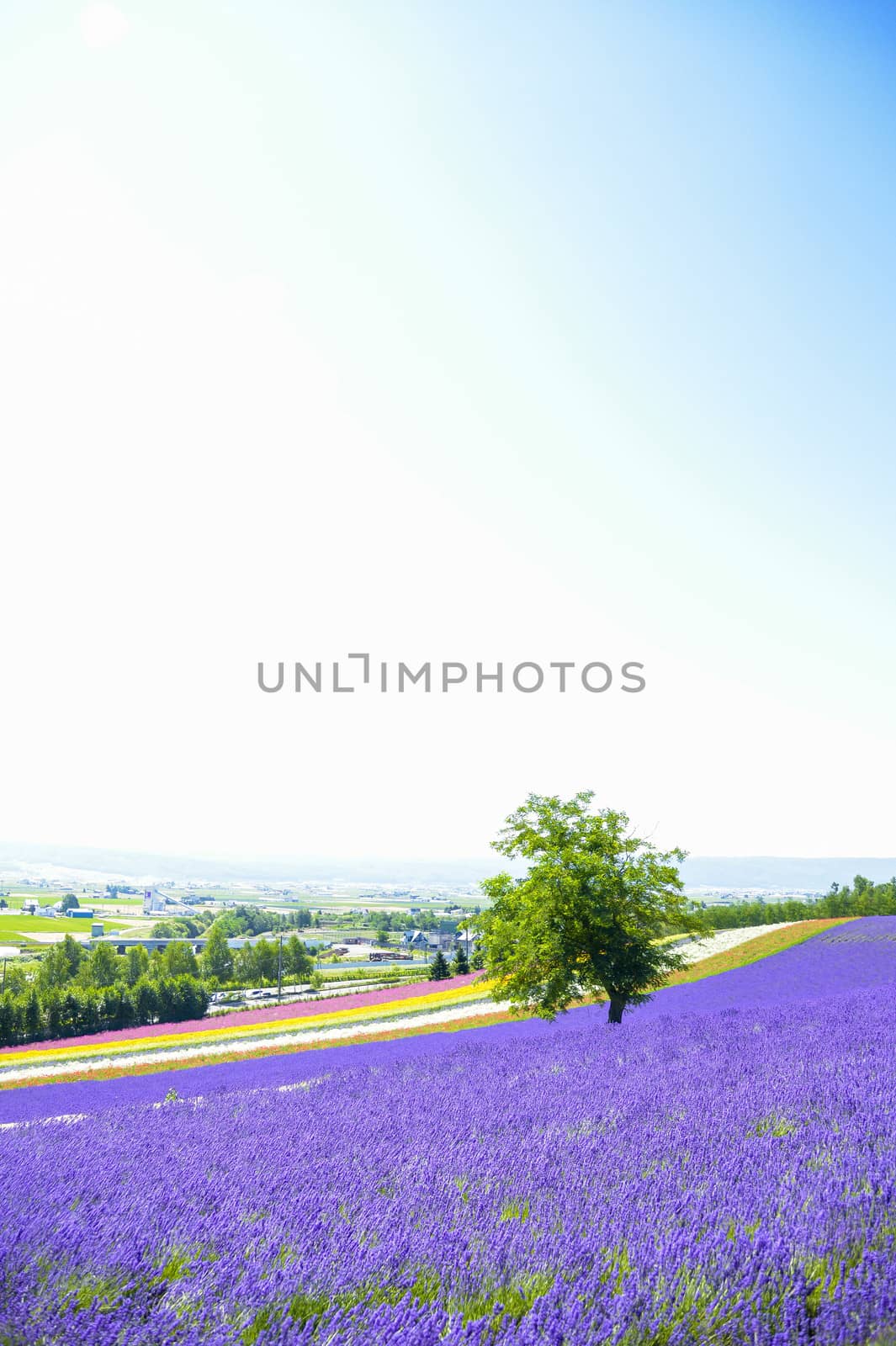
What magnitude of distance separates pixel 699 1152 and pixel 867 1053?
3484mm

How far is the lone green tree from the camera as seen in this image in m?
16.5

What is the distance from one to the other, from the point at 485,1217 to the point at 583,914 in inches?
547

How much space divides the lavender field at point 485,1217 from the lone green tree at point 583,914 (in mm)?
10006

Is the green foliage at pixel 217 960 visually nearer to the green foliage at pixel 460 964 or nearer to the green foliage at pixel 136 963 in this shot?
the green foliage at pixel 136 963

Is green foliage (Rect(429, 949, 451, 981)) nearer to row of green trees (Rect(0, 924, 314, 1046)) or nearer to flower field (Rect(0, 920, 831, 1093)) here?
flower field (Rect(0, 920, 831, 1093))

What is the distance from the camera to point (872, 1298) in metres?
2.60

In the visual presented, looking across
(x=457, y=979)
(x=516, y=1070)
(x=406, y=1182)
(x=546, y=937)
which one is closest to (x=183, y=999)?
(x=457, y=979)

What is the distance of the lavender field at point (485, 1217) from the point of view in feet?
8.21

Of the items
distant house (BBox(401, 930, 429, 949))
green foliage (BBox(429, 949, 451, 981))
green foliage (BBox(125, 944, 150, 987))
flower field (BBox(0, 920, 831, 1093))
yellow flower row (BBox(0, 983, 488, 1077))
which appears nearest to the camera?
flower field (BBox(0, 920, 831, 1093))

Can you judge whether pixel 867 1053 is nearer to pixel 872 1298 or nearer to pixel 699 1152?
pixel 699 1152

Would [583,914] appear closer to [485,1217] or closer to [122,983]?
[485,1217]

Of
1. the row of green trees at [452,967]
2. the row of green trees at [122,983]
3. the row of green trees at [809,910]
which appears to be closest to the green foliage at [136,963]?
the row of green trees at [122,983]

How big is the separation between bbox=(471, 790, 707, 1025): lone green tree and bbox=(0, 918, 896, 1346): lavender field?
10.0 meters

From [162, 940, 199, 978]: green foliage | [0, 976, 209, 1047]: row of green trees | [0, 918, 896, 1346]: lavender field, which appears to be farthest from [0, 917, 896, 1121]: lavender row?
[162, 940, 199, 978]: green foliage
